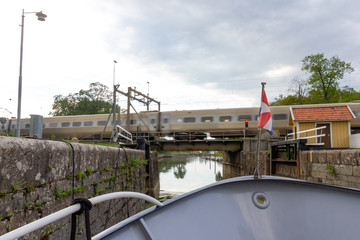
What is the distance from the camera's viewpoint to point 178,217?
8.61ft

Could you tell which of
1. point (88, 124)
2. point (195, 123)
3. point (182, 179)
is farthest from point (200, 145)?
point (88, 124)

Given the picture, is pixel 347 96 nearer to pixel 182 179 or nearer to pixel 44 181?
pixel 182 179

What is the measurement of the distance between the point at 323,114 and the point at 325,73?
2061cm

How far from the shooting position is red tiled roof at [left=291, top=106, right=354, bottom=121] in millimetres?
13711

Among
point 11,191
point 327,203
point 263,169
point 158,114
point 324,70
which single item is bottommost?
point 263,169

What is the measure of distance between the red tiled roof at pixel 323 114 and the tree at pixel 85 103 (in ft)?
136

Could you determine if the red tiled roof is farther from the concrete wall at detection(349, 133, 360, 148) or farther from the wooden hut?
the concrete wall at detection(349, 133, 360, 148)

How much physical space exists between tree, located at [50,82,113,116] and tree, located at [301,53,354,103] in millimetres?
36641

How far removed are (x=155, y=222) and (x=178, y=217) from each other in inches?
9.6

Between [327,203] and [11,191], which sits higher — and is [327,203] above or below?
below

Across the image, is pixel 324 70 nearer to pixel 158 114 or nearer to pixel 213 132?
pixel 213 132

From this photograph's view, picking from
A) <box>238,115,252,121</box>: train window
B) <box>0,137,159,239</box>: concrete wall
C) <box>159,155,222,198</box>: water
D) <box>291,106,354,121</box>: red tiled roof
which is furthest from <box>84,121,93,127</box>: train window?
<box>0,137,159,239</box>: concrete wall

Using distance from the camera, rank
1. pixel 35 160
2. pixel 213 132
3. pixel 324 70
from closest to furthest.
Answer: pixel 35 160 < pixel 213 132 < pixel 324 70

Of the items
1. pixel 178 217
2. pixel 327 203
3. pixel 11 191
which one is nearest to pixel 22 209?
pixel 11 191
